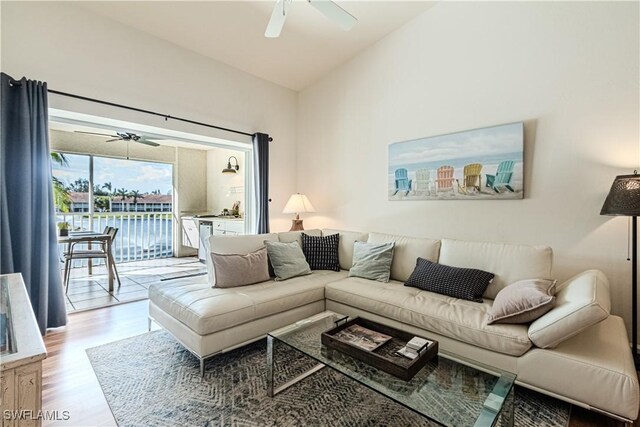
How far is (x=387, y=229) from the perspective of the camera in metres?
3.63

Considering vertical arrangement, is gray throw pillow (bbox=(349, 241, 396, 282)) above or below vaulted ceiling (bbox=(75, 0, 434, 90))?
below

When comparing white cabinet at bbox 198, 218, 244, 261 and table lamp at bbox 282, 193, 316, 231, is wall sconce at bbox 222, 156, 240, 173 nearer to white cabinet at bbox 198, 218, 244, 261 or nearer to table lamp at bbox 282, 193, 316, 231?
white cabinet at bbox 198, 218, 244, 261

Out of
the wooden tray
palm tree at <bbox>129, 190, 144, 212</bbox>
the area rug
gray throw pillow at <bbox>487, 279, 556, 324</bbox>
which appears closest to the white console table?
the area rug

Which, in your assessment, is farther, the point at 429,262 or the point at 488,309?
the point at 429,262

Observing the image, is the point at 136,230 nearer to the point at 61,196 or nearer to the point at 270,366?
the point at 61,196

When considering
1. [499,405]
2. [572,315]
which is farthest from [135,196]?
[572,315]

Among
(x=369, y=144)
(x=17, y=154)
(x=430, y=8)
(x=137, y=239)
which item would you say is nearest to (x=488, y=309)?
(x=369, y=144)

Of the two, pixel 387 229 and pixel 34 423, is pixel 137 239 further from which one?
pixel 34 423

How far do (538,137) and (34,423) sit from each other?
3476 millimetres

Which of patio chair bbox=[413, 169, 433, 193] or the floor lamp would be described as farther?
patio chair bbox=[413, 169, 433, 193]

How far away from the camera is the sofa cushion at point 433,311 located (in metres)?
1.79

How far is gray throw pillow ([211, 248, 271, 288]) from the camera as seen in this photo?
2.50 m

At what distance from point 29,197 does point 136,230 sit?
11.6 ft

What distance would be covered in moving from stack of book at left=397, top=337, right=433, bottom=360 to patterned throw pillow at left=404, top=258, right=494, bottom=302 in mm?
901
